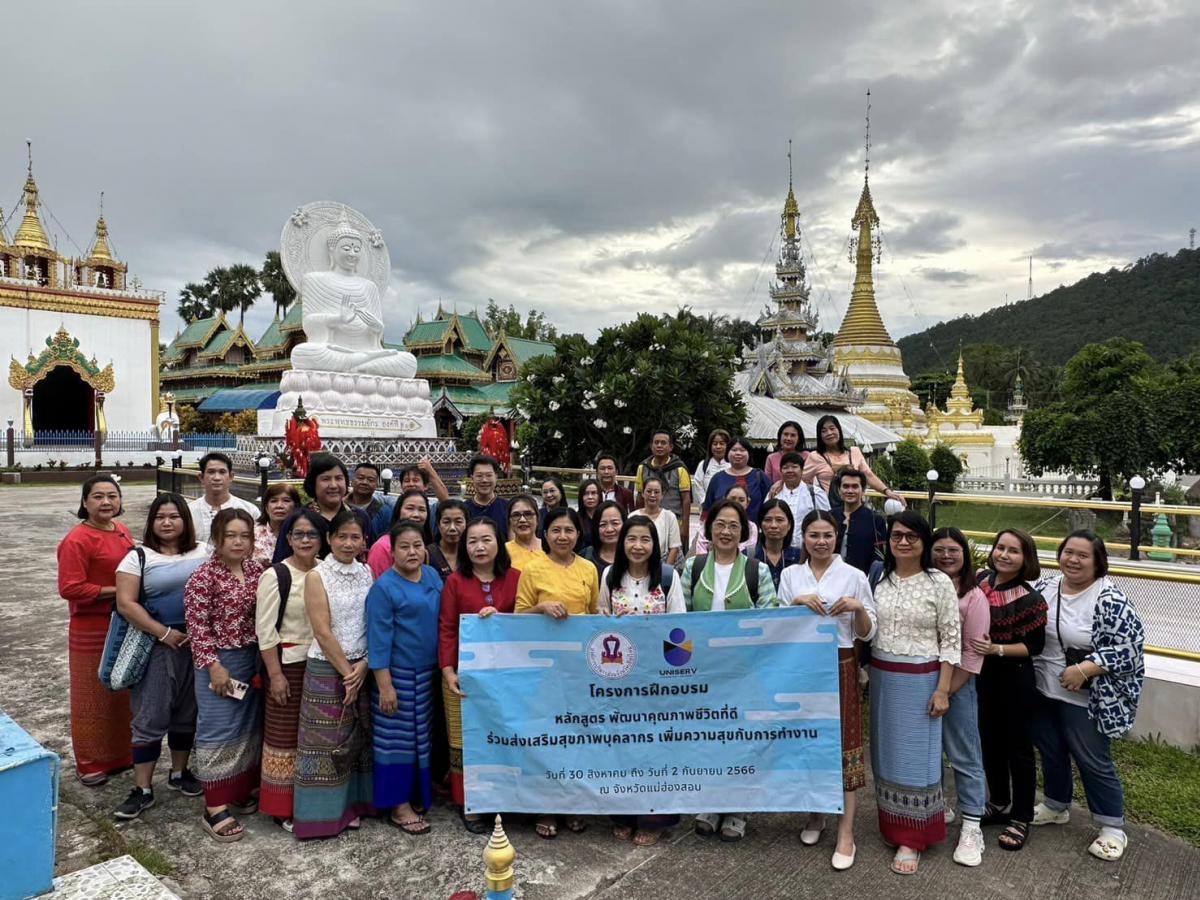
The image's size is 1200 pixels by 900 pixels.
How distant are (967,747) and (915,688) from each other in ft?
1.40

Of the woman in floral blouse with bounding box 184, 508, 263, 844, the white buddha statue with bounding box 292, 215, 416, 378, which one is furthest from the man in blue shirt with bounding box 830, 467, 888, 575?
the white buddha statue with bounding box 292, 215, 416, 378

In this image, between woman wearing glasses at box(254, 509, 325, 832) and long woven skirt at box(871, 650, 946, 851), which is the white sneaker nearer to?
long woven skirt at box(871, 650, 946, 851)

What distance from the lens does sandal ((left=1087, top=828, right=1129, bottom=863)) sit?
329cm

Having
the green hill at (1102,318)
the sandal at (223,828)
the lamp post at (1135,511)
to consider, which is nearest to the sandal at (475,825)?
the sandal at (223,828)

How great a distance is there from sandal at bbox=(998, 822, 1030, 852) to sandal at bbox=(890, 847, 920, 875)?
46 centimetres

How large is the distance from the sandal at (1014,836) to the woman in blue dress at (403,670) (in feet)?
9.01

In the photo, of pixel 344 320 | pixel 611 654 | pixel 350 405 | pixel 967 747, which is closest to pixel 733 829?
pixel 611 654

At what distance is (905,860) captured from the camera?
3225 mm

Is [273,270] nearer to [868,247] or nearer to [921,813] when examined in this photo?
[868,247]

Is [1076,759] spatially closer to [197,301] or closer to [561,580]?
[561,580]

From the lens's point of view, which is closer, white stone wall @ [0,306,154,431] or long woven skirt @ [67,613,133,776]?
long woven skirt @ [67,613,133,776]

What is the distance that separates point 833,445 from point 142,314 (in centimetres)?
3432

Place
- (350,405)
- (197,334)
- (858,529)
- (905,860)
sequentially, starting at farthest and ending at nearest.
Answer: (197,334) → (350,405) → (858,529) → (905,860)

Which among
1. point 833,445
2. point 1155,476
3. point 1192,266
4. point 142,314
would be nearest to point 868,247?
point 1155,476
